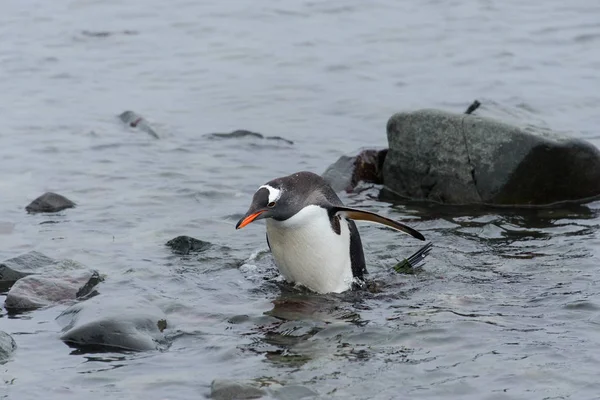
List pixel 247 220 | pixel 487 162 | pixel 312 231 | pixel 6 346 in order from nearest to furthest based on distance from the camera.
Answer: pixel 6 346, pixel 247 220, pixel 312 231, pixel 487 162

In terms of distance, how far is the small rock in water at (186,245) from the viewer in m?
9.05

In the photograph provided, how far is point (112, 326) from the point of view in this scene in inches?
268

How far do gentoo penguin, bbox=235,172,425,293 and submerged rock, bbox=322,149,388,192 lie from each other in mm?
2543

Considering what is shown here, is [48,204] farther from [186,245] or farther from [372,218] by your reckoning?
[372,218]

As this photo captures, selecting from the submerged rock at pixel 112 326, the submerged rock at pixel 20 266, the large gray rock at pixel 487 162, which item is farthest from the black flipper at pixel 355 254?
the large gray rock at pixel 487 162

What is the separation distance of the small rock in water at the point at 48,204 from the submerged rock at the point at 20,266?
1710 mm

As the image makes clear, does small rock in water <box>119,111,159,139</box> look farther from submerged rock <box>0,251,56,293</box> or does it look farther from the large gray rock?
submerged rock <box>0,251,56,293</box>

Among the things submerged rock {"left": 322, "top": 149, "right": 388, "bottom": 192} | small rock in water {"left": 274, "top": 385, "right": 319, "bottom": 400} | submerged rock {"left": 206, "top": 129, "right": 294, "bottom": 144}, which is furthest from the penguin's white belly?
submerged rock {"left": 206, "top": 129, "right": 294, "bottom": 144}

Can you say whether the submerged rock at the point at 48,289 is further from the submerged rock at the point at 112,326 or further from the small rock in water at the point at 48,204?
the small rock in water at the point at 48,204

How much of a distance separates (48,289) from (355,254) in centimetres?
222

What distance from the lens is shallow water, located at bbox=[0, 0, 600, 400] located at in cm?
655

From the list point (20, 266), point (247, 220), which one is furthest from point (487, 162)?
point (20, 266)

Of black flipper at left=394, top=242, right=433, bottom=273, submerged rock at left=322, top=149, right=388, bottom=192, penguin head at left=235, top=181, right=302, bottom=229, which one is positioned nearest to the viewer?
penguin head at left=235, top=181, right=302, bottom=229

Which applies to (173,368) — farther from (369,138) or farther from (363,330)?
(369,138)
